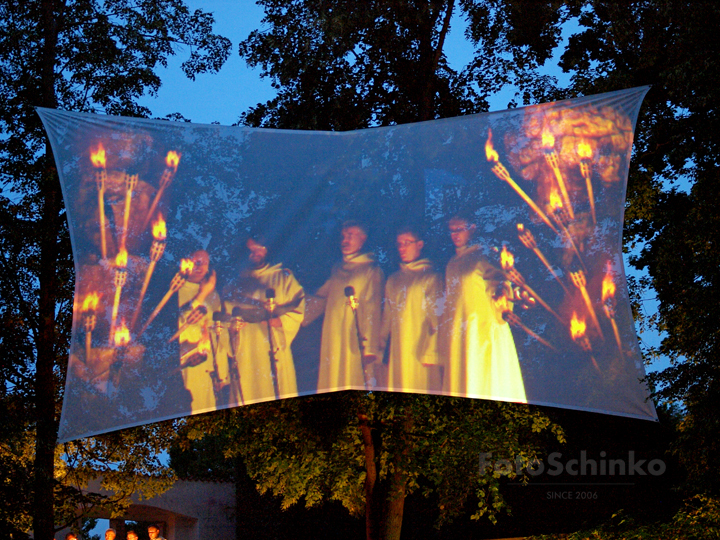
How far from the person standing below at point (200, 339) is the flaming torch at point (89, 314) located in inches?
27.3

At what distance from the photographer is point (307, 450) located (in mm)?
11289

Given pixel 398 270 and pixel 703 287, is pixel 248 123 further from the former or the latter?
pixel 703 287

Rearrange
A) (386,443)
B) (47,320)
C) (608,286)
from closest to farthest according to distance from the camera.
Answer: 1. (608,286)
2. (47,320)
3. (386,443)

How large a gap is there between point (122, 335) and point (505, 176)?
11.5 feet

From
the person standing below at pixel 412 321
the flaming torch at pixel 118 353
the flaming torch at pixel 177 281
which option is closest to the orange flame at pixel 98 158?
the flaming torch at pixel 177 281

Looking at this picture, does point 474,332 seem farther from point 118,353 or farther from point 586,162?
point 118,353

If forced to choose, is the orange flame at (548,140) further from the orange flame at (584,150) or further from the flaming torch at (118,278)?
the flaming torch at (118,278)

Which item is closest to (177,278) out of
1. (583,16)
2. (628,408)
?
(628,408)

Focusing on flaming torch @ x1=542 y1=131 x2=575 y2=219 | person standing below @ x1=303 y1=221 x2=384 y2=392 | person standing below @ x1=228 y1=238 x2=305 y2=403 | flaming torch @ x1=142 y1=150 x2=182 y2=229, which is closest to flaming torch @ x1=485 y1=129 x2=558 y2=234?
flaming torch @ x1=542 y1=131 x2=575 y2=219

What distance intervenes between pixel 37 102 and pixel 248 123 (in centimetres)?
288

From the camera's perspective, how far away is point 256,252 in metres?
6.98

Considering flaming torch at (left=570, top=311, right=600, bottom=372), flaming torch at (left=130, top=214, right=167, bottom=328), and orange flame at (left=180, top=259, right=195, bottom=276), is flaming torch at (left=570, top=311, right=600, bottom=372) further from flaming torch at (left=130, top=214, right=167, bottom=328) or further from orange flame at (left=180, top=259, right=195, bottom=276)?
flaming torch at (left=130, top=214, right=167, bottom=328)

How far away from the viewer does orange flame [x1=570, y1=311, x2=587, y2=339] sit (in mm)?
6387

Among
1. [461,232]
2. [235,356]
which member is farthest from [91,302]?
[461,232]
